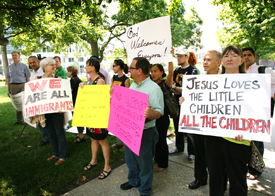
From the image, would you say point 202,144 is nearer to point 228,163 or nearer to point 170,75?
point 228,163

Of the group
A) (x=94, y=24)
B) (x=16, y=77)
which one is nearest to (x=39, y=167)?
(x=16, y=77)

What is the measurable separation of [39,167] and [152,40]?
3282mm

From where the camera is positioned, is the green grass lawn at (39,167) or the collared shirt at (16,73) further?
the collared shirt at (16,73)

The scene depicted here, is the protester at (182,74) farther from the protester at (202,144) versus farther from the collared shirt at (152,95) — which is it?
the collared shirt at (152,95)

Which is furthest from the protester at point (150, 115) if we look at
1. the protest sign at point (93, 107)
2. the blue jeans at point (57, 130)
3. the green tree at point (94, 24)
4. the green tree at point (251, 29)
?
the green tree at point (251, 29)

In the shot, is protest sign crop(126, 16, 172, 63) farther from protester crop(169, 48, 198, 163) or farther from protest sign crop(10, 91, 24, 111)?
protest sign crop(10, 91, 24, 111)

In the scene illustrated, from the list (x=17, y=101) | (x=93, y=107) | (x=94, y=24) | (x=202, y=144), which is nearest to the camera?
(x=202, y=144)

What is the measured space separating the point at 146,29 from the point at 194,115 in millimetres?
1981

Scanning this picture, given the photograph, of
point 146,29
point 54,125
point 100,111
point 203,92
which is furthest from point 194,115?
point 54,125

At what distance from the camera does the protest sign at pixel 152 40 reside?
3270mm

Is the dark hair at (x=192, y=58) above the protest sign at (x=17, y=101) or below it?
above

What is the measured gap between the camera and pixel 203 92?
2.28m

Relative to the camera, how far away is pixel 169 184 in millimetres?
2994

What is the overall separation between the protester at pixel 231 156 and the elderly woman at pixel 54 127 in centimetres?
280
